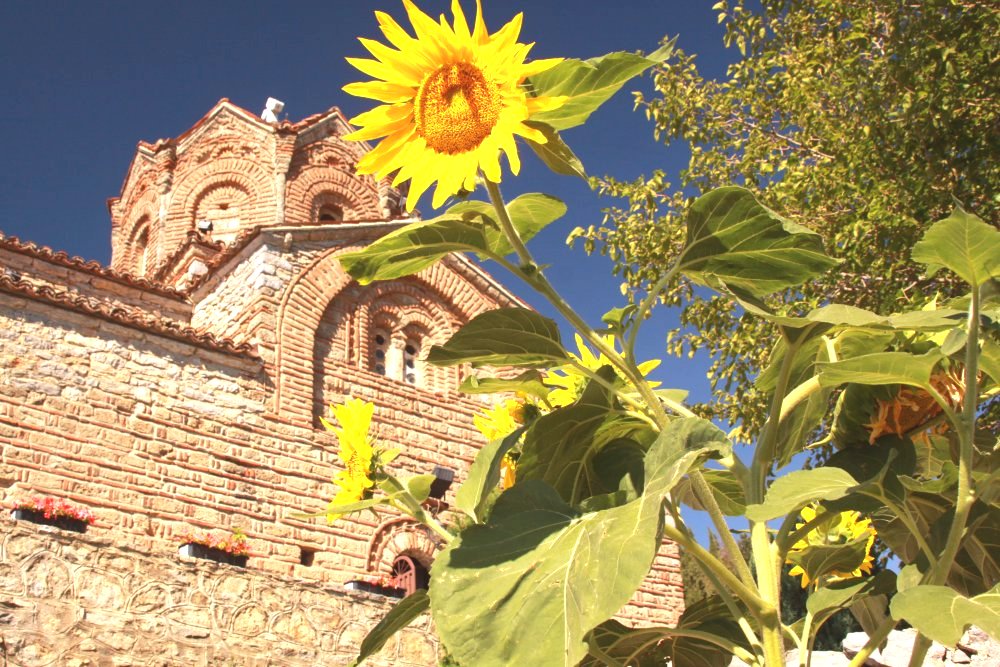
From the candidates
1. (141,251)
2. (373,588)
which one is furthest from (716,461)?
(141,251)

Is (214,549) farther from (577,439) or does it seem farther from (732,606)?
(732,606)

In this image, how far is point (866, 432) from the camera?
1748 millimetres

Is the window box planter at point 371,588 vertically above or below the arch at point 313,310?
below

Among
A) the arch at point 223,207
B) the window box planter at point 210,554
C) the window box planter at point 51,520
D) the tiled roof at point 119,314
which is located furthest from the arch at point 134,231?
the window box planter at point 51,520

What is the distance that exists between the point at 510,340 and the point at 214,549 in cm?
728

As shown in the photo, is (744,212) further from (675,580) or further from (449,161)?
(675,580)

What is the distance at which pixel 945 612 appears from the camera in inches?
51.5

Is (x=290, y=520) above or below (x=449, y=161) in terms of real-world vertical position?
above

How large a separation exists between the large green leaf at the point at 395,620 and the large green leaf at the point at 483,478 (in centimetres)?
18

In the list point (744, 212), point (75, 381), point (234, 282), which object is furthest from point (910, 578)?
point (234, 282)

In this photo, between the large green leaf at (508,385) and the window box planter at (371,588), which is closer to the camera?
the large green leaf at (508,385)

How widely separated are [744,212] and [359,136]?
66cm

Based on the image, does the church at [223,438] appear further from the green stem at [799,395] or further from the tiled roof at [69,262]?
the green stem at [799,395]

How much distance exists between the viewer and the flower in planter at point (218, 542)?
27.2 ft
